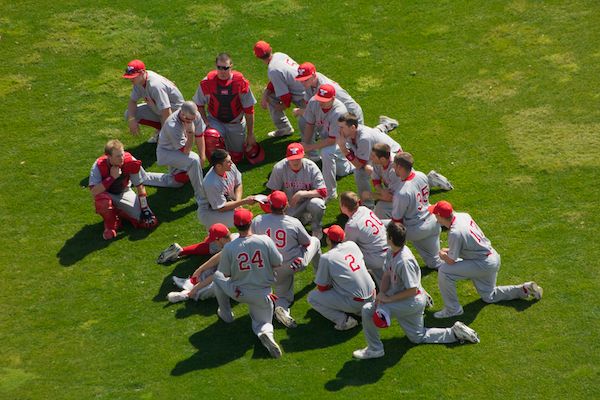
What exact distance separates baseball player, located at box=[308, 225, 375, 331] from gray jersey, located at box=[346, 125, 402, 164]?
222 centimetres

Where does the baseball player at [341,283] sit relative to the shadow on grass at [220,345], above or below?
above

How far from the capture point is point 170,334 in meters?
11.8

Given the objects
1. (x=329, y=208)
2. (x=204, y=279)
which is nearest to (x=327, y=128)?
(x=329, y=208)

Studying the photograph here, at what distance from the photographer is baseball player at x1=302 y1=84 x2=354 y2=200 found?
14.1 metres

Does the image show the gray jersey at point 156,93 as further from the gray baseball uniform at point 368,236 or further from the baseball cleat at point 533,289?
the baseball cleat at point 533,289

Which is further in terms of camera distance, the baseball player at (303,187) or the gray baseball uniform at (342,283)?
the baseball player at (303,187)

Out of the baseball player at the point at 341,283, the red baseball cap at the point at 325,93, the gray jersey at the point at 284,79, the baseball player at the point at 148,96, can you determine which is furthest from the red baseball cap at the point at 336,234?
the baseball player at the point at 148,96

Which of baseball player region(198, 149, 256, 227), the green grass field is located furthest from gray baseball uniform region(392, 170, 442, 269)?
baseball player region(198, 149, 256, 227)

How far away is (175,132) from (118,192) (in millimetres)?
1251

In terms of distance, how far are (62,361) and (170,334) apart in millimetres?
1341

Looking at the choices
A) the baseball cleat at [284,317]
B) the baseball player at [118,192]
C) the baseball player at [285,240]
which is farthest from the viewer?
the baseball player at [118,192]

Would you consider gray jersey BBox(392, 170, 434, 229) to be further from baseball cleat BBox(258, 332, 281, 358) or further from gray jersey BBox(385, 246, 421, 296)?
baseball cleat BBox(258, 332, 281, 358)

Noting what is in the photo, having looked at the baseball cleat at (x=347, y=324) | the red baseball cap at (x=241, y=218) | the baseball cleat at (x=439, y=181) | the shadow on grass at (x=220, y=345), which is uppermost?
the red baseball cap at (x=241, y=218)

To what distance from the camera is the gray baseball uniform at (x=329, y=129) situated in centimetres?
1408
